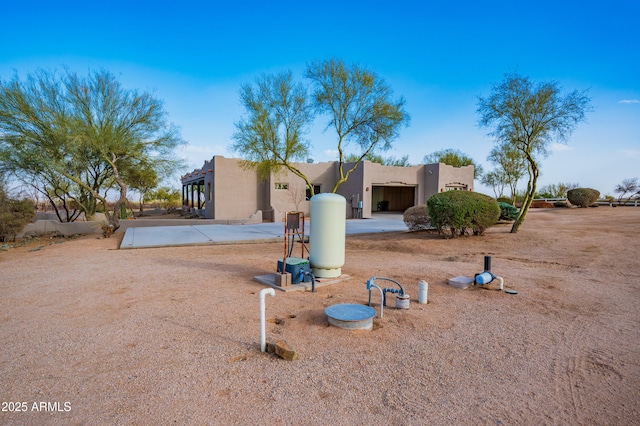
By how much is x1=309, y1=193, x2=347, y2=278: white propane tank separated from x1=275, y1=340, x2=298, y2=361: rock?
8.63 ft

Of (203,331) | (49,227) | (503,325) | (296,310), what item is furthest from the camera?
(49,227)

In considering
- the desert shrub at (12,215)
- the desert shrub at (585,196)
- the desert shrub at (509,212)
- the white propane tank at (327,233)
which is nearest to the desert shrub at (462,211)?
the desert shrub at (509,212)

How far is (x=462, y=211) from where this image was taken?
34.3ft

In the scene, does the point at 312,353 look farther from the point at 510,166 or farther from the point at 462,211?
the point at 510,166

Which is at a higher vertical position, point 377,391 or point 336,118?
point 336,118

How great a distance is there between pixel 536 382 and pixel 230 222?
16903mm

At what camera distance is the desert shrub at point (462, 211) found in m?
10.5

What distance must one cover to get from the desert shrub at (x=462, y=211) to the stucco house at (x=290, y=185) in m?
9.89

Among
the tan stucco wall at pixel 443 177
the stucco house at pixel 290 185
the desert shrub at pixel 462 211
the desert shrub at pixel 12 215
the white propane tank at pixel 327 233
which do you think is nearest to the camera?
the white propane tank at pixel 327 233

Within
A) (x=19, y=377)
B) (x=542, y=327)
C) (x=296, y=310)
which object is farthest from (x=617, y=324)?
(x=19, y=377)

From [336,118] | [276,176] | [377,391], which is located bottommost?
[377,391]

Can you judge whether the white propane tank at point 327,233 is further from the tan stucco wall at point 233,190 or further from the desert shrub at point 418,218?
the tan stucco wall at point 233,190

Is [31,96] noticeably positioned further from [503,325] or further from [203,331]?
[503,325]

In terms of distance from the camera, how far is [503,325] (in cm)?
412
